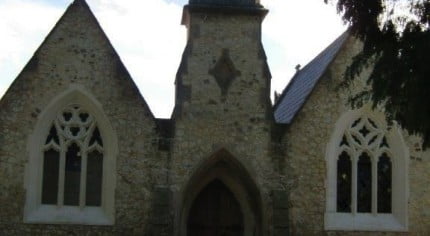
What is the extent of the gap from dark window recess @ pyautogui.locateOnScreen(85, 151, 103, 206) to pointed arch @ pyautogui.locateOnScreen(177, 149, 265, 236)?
1.92 m

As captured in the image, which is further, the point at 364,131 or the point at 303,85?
the point at 303,85

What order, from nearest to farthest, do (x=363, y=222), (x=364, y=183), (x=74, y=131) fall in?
(x=74, y=131) < (x=363, y=222) < (x=364, y=183)

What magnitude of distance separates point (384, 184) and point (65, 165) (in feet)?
24.8

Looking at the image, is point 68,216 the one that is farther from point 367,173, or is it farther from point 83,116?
point 367,173

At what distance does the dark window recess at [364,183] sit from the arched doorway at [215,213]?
288cm

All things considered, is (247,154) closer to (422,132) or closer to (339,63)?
(339,63)

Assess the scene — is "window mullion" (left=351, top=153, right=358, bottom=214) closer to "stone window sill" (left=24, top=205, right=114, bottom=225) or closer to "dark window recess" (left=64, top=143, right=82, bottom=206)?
"stone window sill" (left=24, top=205, right=114, bottom=225)

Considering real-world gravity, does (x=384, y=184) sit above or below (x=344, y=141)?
below

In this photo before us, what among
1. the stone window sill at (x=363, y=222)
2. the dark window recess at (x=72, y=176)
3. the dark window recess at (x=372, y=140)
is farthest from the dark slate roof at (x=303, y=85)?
the dark window recess at (x=72, y=176)

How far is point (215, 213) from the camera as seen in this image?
63.3ft

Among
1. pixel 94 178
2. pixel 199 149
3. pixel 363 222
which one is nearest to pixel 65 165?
pixel 94 178

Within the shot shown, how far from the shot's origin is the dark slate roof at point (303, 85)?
19.4 m

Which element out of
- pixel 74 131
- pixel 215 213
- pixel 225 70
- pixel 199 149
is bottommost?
pixel 215 213

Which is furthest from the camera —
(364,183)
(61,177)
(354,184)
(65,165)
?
(364,183)
